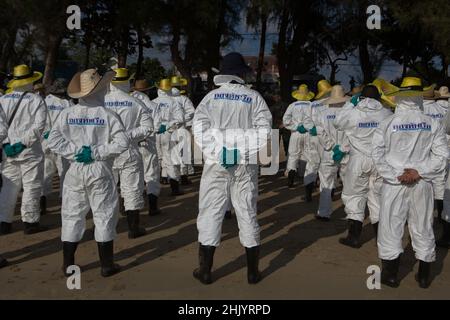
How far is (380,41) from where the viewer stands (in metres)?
24.8

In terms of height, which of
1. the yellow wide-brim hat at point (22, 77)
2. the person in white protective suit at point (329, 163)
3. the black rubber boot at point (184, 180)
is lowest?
the black rubber boot at point (184, 180)

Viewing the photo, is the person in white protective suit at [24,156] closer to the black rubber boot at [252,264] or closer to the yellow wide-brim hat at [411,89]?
the black rubber boot at [252,264]

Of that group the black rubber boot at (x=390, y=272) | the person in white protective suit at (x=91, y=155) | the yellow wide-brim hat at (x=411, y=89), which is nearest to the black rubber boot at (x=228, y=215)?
the person in white protective suit at (x=91, y=155)

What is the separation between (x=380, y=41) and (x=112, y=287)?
22719mm

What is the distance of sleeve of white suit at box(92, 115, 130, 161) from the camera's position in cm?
495

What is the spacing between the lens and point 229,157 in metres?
4.84

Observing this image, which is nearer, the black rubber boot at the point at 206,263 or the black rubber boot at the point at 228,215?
the black rubber boot at the point at 206,263

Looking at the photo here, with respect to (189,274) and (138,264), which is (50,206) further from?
(189,274)

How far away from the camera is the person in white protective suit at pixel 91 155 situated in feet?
16.3

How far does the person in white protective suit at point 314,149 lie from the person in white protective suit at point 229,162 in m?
3.93

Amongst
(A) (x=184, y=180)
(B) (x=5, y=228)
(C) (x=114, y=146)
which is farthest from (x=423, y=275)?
(A) (x=184, y=180)

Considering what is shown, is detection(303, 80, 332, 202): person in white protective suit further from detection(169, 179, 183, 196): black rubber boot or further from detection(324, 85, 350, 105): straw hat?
detection(169, 179, 183, 196): black rubber boot

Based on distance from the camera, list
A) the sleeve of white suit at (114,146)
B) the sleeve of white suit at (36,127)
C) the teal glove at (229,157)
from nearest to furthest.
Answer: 1. the teal glove at (229,157)
2. the sleeve of white suit at (114,146)
3. the sleeve of white suit at (36,127)

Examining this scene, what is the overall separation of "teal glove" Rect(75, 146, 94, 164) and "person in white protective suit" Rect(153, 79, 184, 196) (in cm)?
427
